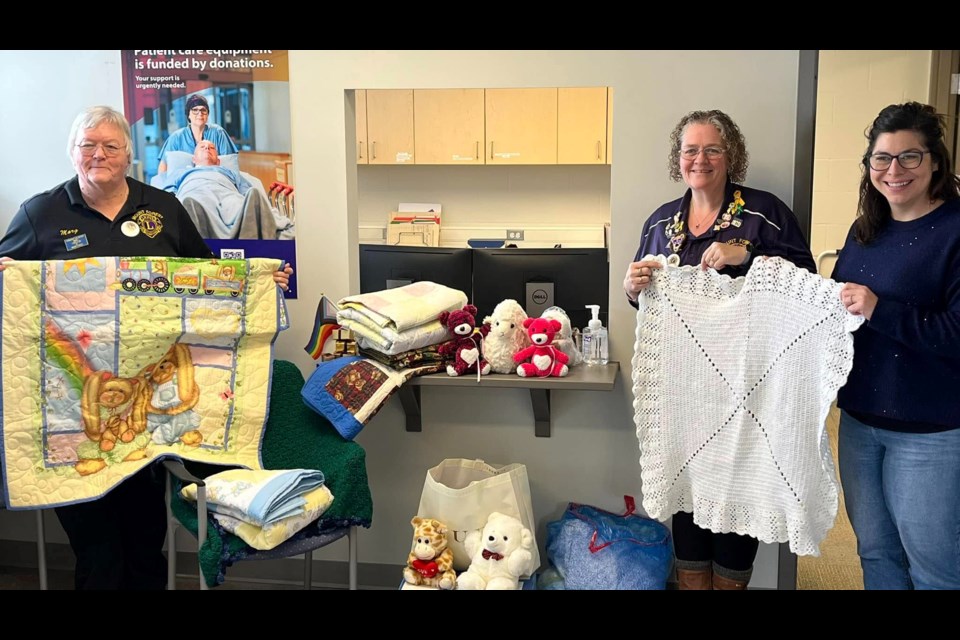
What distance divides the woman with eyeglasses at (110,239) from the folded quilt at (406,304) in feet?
0.82

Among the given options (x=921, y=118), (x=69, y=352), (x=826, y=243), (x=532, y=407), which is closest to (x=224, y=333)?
(x=69, y=352)

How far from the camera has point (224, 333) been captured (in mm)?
2557

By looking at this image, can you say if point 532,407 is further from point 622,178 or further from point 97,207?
point 97,207

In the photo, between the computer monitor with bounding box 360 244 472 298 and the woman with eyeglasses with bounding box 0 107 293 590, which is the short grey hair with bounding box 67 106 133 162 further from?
the computer monitor with bounding box 360 244 472 298

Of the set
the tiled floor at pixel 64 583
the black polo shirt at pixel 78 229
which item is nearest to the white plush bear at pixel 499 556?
the tiled floor at pixel 64 583

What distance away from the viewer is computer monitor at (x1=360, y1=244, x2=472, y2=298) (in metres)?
3.03

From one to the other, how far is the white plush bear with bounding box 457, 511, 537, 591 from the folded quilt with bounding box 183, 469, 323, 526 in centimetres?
52

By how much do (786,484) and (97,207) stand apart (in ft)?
6.69

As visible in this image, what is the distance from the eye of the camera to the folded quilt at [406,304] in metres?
2.60

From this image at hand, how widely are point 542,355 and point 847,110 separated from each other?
6.41ft

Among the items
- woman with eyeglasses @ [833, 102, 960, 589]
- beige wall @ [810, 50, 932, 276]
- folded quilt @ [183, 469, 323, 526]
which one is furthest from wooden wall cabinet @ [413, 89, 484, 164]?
woman with eyeglasses @ [833, 102, 960, 589]

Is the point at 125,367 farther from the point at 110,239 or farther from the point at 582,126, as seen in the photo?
the point at 582,126

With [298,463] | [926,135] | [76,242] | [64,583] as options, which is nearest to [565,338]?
[298,463]

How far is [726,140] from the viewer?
2.40 m
